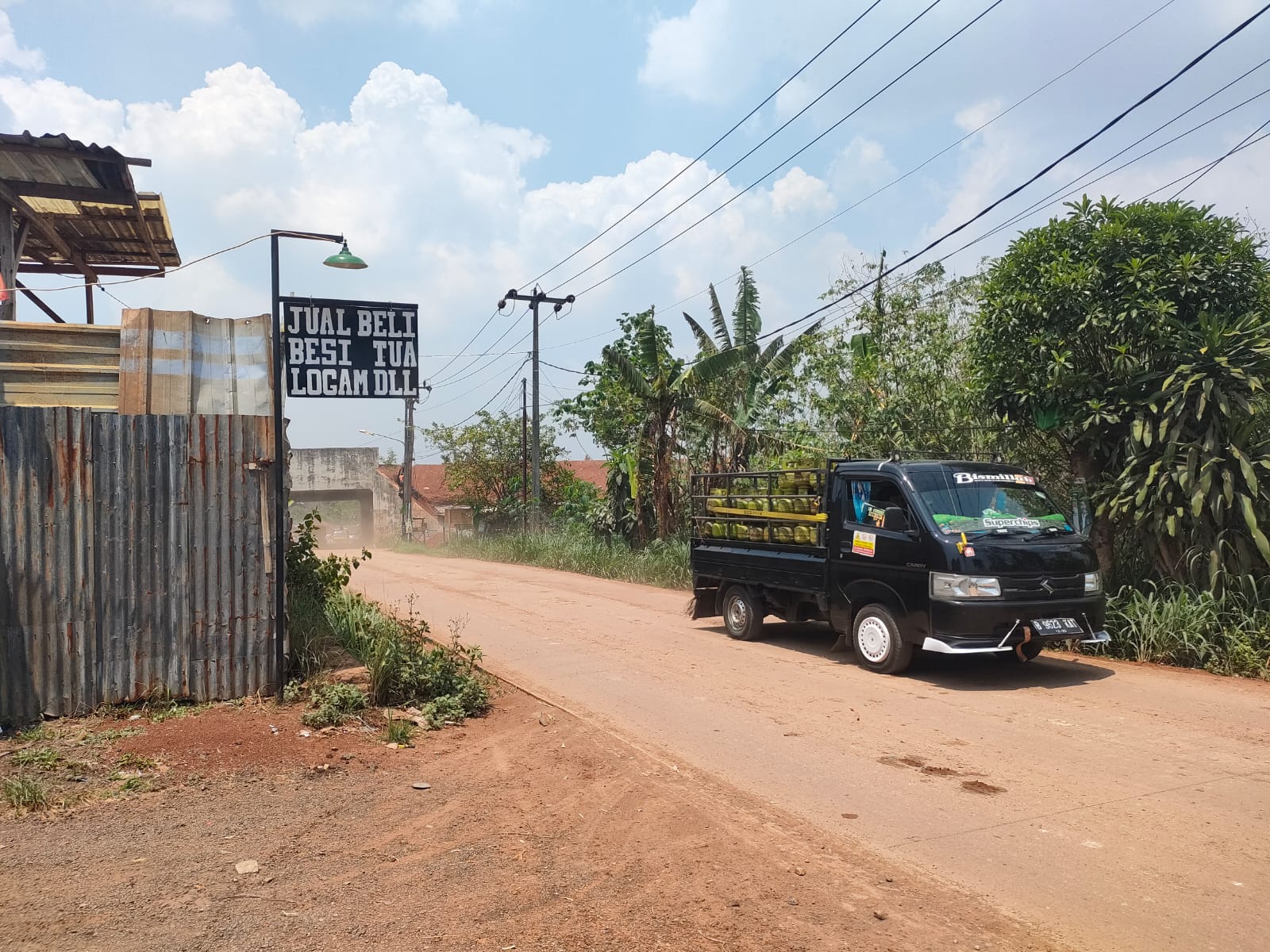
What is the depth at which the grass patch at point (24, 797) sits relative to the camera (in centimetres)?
532

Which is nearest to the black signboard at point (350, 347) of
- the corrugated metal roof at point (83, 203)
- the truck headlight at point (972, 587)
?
the corrugated metal roof at point (83, 203)

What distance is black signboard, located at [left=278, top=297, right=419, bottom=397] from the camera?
820 centimetres

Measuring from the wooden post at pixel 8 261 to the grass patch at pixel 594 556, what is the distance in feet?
39.6

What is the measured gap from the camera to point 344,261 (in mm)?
8695

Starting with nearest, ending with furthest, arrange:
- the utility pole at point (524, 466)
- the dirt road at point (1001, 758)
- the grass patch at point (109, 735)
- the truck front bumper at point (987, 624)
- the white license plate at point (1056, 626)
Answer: the dirt road at point (1001, 758)
the grass patch at point (109, 735)
the truck front bumper at point (987, 624)
the white license plate at point (1056, 626)
the utility pole at point (524, 466)

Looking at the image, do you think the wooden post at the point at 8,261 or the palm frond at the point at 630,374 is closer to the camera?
the wooden post at the point at 8,261

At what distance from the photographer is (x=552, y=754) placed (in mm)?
6715

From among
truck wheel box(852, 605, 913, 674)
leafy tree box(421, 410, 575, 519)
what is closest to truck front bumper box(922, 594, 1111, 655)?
truck wheel box(852, 605, 913, 674)

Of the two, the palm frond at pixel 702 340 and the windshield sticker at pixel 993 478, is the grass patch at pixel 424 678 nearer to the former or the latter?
the windshield sticker at pixel 993 478

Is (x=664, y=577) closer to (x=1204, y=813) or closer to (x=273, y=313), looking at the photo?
(x=273, y=313)

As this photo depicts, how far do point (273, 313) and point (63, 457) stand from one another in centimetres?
191

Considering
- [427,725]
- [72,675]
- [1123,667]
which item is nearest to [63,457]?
[72,675]

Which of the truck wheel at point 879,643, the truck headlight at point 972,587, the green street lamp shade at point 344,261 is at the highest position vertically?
the green street lamp shade at point 344,261

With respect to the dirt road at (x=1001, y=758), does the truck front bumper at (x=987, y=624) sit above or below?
above
